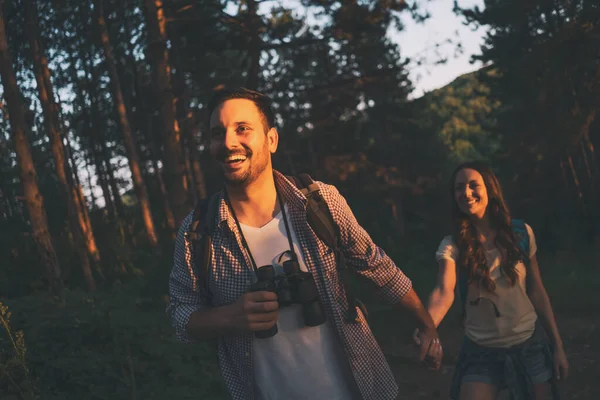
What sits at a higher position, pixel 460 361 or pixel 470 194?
pixel 470 194

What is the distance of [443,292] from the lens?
3.78 metres

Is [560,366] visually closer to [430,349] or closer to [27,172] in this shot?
[430,349]

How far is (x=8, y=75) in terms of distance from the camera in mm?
10273

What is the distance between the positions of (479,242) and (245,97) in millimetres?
2005

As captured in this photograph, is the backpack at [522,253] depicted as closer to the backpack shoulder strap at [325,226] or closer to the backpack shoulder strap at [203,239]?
the backpack shoulder strap at [325,226]

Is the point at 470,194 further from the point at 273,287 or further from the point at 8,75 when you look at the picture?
the point at 8,75

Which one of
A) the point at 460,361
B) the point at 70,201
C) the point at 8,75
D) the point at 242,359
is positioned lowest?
the point at 460,361

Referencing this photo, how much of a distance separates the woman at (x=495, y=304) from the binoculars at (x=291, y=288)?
4.27 ft

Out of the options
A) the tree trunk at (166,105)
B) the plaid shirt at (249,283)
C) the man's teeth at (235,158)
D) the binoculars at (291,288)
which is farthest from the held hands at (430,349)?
the tree trunk at (166,105)

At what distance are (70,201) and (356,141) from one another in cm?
2047

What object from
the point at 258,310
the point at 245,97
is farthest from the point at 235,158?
the point at 258,310

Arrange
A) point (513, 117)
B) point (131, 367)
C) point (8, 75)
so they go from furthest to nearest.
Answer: point (513, 117)
point (8, 75)
point (131, 367)

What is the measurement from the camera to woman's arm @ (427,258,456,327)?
3.66 m

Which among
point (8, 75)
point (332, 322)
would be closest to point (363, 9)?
point (8, 75)
